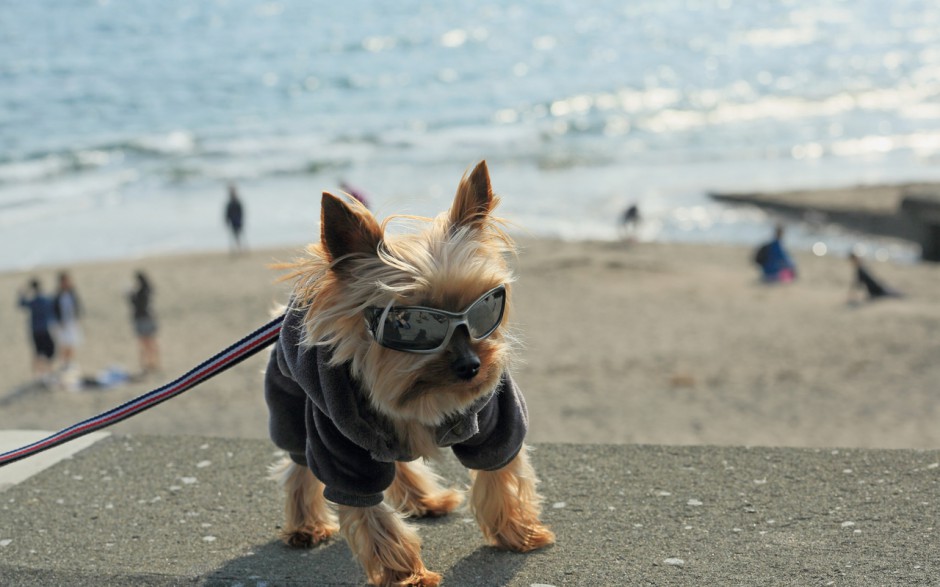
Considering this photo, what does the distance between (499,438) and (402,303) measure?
0.78 meters

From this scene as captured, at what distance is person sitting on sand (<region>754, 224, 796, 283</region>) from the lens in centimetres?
2311

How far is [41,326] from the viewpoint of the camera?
671 inches

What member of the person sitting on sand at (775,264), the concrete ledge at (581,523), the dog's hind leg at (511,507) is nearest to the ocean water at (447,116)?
the dog's hind leg at (511,507)

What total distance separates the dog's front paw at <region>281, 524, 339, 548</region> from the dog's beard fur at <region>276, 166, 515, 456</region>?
898 millimetres

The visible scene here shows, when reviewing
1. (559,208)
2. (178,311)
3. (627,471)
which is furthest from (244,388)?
(559,208)

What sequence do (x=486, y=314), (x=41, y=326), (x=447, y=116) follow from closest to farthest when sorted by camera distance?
(x=486, y=314)
(x=41, y=326)
(x=447, y=116)

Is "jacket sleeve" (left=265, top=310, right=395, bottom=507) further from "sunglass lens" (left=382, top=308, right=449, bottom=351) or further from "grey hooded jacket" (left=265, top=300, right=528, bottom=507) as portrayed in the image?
"sunglass lens" (left=382, top=308, right=449, bottom=351)

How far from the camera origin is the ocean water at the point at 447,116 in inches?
1302

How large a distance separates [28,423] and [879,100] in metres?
47.6

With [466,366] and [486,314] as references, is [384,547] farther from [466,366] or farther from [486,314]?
[486,314]

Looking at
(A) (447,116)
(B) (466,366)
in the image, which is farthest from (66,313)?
(A) (447,116)

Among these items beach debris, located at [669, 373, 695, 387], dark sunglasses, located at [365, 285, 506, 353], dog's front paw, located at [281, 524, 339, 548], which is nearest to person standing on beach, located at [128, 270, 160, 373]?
beach debris, located at [669, 373, 695, 387]

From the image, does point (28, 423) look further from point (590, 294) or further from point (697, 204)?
point (697, 204)

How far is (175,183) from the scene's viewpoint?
39.4 metres
